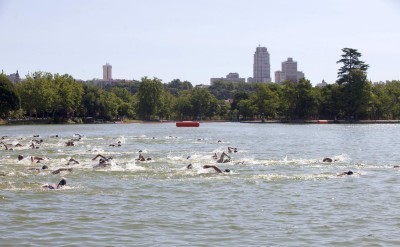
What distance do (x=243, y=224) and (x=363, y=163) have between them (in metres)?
22.0

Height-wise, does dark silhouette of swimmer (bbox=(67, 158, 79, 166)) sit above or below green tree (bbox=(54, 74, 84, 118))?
below

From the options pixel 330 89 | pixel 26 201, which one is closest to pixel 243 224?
pixel 26 201

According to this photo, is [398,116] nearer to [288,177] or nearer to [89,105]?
[89,105]

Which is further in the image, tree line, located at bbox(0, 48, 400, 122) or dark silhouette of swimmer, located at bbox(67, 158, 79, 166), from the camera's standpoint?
tree line, located at bbox(0, 48, 400, 122)

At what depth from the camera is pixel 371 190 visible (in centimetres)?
2352

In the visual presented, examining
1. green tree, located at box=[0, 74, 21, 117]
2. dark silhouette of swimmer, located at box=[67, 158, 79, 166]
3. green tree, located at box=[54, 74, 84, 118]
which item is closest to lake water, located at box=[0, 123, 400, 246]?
dark silhouette of swimmer, located at box=[67, 158, 79, 166]

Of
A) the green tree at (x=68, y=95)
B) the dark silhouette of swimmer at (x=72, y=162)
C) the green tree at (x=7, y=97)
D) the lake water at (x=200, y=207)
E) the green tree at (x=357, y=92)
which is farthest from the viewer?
the green tree at (x=68, y=95)

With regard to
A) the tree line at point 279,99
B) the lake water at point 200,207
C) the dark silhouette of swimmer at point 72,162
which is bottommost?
the lake water at point 200,207

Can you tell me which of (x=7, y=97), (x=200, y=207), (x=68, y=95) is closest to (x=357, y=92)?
(x=68, y=95)

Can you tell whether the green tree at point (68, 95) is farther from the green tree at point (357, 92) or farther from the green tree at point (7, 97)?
the green tree at point (357, 92)

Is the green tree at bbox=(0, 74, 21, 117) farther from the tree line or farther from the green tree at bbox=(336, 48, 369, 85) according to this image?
the green tree at bbox=(336, 48, 369, 85)

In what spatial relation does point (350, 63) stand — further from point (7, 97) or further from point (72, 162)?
point (72, 162)

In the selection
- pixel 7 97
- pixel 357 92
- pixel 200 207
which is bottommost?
pixel 200 207

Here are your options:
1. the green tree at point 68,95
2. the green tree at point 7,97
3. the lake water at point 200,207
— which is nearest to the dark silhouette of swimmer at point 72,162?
the lake water at point 200,207
